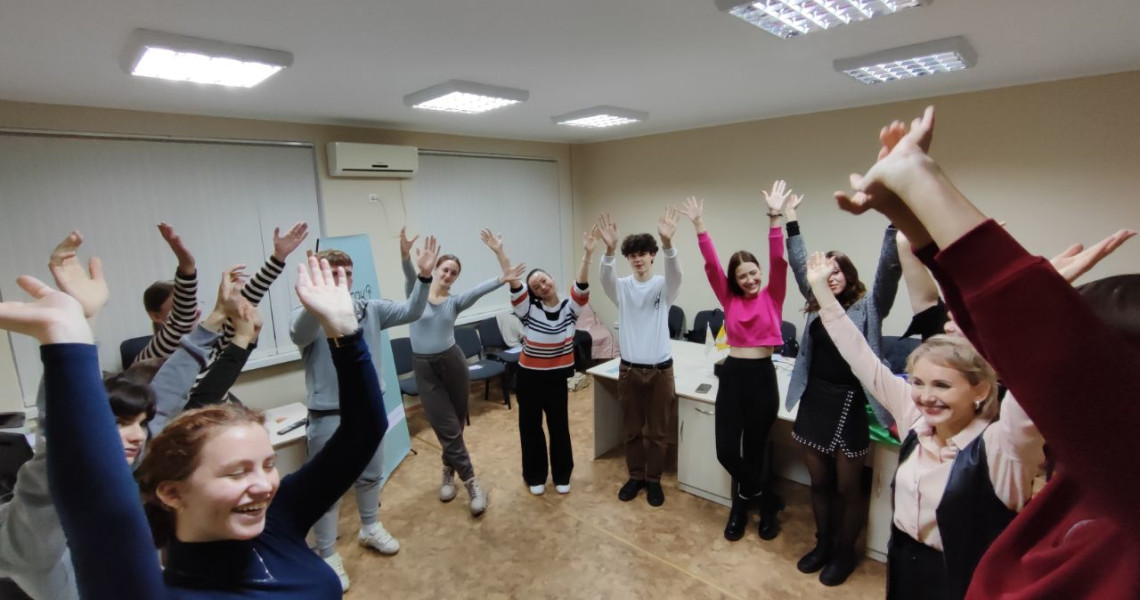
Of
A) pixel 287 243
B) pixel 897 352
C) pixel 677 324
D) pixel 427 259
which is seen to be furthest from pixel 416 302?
pixel 677 324

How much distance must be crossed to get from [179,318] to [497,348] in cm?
359

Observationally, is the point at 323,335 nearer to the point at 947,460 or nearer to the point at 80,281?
the point at 80,281

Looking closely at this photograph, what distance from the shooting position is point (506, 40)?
2.32 meters

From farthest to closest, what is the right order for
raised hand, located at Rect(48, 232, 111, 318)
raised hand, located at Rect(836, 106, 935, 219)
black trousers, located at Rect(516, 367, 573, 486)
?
black trousers, located at Rect(516, 367, 573, 486), raised hand, located at Rect(48, 232, 111, 318), raised hand, located at Rect(836, 106, 935, 219)

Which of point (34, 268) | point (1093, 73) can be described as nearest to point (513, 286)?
point (34, 268)

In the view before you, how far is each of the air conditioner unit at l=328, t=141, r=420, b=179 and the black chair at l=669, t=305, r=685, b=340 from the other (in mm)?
2794

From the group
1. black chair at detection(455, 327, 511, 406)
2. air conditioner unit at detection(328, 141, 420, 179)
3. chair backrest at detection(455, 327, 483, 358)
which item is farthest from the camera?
chair backrest at detection(455, 327, 483, 358)

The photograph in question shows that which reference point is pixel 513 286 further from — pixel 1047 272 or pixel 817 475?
pixel 1047 272

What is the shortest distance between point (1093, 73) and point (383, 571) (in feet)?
16.6

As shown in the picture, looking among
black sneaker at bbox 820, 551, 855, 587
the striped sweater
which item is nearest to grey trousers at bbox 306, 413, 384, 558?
the striped sweater

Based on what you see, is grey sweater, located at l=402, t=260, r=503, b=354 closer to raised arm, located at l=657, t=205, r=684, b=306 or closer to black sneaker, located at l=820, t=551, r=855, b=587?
raised arm, located at l=657, t=205, r=684, b=306

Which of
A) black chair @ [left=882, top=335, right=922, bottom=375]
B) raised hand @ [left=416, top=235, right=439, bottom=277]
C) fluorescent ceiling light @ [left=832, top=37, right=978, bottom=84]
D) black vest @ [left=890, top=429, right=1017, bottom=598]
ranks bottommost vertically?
black chair @ [left=882, top=335, right=922, bottom=375]

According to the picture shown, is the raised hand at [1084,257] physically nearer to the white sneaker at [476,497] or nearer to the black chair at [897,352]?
the black chair at [897,352]

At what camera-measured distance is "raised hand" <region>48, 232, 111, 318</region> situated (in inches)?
44.2
